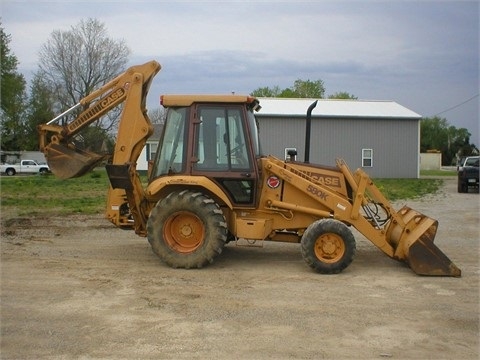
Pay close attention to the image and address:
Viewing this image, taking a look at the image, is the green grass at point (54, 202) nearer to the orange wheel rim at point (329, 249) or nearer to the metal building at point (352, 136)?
the orange wheel rim at point (329, 249)

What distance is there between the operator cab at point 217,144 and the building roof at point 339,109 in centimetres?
2954

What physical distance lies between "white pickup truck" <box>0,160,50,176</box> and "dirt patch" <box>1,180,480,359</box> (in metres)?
44.7

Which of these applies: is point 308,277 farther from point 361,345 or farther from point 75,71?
point 75,71

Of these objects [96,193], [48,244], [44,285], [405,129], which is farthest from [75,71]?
[44,285]

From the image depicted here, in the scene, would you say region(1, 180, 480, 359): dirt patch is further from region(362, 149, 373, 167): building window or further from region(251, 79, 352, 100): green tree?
region(251, 79, 352, 100): green tree

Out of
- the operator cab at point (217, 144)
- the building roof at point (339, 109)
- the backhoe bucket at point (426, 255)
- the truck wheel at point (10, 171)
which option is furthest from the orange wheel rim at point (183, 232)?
the truck wheel at point (10, 171)

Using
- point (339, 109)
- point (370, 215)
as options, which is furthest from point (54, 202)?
point (339, 109)

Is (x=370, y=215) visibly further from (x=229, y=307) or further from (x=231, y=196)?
(x=229, y=307)

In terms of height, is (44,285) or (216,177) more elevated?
(216,177)

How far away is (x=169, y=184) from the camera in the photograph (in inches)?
377

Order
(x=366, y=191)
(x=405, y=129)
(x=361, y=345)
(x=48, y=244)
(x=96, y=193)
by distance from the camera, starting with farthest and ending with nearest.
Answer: (x=405, y=129) → (x=96, y=193) → (x=48, y=244) → (x=366, y=191) → (x=361, y=345)

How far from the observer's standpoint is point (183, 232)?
31.8 feet

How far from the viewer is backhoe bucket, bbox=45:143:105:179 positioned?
34.3 feet

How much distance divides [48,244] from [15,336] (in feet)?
18.5
